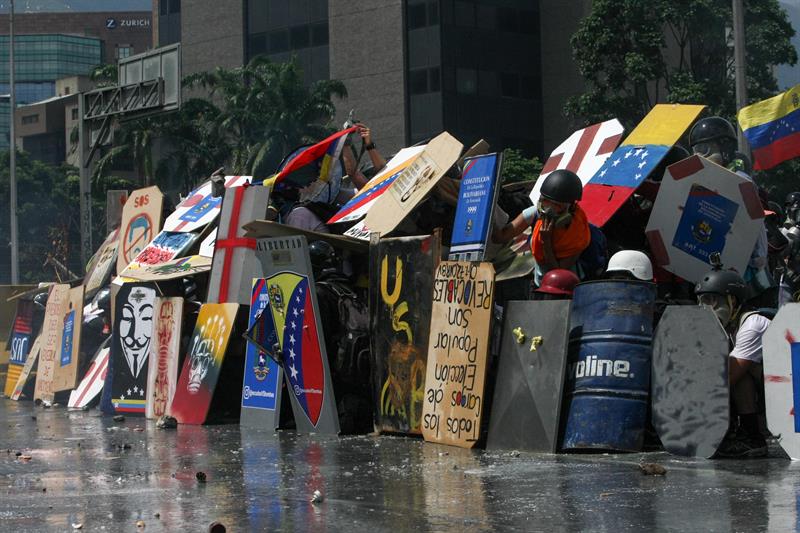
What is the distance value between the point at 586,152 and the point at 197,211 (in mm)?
4987

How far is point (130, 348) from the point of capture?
45.6ft

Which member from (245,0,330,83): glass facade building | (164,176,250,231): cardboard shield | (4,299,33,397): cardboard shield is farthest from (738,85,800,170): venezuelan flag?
(245,0,330,83): glass facade building

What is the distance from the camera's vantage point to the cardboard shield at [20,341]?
58.6 feet

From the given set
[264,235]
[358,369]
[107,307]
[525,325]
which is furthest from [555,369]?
[107,307]

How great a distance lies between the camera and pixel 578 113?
4516cm

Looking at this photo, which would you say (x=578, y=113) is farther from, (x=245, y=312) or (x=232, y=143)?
(x=245, y=312)

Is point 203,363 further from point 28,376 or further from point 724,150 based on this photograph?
point 28,376

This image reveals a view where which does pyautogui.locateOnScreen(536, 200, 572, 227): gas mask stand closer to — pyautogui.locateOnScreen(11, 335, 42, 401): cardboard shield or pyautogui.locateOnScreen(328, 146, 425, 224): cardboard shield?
pyautogui.locateOnScreen(328, 146, 425, 224): cardboard shield

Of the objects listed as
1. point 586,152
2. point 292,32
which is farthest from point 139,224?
point 292,32

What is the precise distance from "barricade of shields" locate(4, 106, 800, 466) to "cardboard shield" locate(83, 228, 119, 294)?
1.84 m

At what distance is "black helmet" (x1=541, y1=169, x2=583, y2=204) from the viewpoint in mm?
9930

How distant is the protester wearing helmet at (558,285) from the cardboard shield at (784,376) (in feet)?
5.66

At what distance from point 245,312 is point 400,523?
19.8ft

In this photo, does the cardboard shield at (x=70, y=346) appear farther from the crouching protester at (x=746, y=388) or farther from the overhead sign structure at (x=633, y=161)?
the crouching protester at (x=746, y=388)
